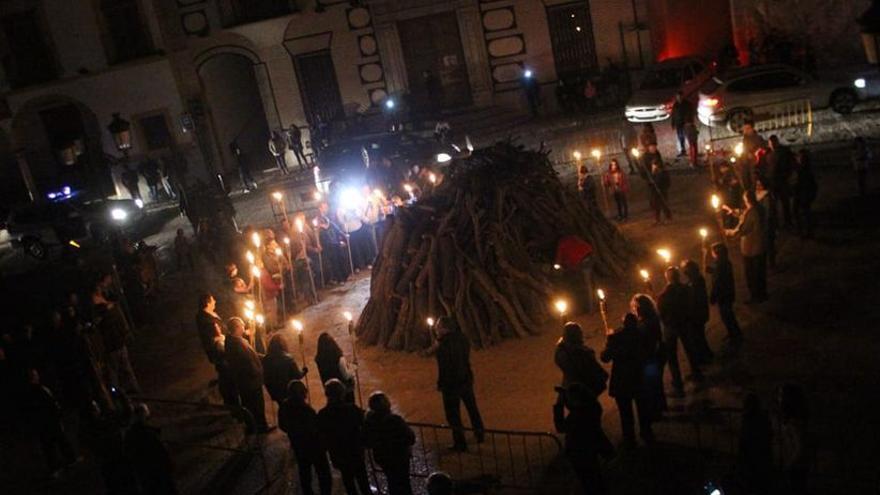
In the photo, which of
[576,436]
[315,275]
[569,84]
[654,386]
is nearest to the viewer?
[576,436]

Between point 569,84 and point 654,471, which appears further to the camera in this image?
point 569,84

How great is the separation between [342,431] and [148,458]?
80.9 inches

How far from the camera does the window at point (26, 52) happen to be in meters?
31.2

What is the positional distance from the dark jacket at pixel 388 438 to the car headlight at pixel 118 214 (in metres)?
20.2

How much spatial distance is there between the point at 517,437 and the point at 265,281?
22.6 feet

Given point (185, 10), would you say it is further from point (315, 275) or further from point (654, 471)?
point (654, 471)

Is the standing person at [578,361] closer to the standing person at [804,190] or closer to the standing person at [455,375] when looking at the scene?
the standing person at [455,375]

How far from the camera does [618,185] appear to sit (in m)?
18.3

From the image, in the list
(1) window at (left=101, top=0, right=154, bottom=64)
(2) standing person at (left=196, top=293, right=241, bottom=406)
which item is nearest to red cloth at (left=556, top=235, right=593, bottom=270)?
(2) standing person at (left=196, top=293, right=241, bottom=406)

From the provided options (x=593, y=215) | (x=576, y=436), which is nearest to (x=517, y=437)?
(x=576, y=436)

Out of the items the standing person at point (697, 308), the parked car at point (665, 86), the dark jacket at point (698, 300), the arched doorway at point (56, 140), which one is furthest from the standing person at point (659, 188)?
the arched doorway at point (56, 140)

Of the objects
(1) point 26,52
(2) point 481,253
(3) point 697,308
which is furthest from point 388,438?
(1) point 26,52

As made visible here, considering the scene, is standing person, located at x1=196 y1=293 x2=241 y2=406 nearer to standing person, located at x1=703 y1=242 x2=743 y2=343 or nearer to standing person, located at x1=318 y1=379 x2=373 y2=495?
standing person, located at x1=318 y1=379 x2=373 y2=495

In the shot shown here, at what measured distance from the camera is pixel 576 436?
880 cm
